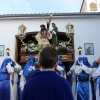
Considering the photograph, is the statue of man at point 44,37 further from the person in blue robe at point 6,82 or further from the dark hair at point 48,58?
the dark hair at point 48,58

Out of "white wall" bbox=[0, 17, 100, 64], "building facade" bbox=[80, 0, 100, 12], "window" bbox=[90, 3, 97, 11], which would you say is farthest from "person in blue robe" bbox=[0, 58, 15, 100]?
"window" bbox=[90, 3, 97, 11]

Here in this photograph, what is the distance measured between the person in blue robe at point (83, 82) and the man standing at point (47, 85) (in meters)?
4.09

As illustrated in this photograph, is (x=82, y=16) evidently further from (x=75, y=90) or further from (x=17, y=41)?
(x=75, y=90)

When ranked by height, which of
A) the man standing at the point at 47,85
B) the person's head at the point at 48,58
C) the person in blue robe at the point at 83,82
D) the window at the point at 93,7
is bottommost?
the person in blue robe at the point at 83,82

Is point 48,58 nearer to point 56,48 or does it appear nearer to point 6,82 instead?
point 6,82

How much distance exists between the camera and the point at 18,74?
6.18 metres

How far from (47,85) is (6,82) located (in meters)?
4.13

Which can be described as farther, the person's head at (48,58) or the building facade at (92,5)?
the building facade at (92,5)

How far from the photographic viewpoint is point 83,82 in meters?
5.83

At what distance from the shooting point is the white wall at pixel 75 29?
8461 mm

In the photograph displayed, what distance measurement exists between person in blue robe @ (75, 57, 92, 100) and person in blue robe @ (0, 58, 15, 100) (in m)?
2.21

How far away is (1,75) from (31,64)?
1068 mm

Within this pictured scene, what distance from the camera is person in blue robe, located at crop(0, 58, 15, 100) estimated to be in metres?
5.29

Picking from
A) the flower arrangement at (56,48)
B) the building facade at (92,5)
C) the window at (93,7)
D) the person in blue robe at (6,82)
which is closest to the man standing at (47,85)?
the person in blue robe at (6,82)
